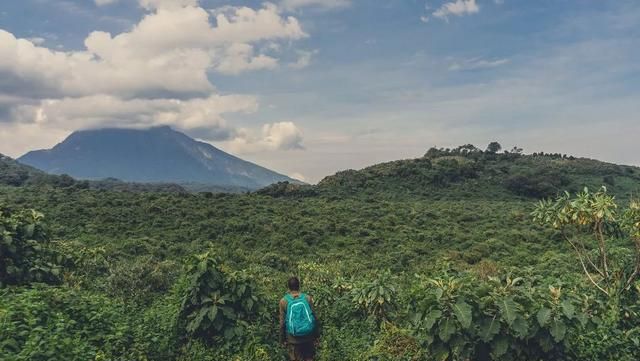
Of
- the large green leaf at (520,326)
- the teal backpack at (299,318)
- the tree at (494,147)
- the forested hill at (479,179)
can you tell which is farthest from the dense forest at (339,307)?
the tree at (494,147)

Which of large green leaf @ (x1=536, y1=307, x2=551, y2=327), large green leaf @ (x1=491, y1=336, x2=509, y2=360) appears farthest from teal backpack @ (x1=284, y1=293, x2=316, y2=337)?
large green leaf @ (x1=536, y1=307, x2=551, y2=327)

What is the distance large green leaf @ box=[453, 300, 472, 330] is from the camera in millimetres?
6111

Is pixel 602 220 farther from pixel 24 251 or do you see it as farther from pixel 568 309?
pixel 24 251

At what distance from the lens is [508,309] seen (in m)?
6.19

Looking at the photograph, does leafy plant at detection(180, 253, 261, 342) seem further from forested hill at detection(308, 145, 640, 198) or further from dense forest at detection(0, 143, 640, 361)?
forested hill at detection(308, 145, 640, 198)

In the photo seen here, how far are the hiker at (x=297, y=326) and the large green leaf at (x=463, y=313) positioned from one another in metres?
2.33

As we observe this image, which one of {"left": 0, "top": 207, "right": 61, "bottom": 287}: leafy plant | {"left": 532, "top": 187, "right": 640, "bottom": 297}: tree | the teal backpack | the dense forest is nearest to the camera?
the dense forest

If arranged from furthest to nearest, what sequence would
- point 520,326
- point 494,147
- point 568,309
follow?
point 494,147, point 568,309, point 520,326

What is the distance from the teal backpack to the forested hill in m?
65.0

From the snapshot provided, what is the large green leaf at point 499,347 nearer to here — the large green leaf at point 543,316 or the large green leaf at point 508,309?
the large green leaf at point 508,309

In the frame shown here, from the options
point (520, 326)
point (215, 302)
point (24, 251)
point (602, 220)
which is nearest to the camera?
point (520, 326)

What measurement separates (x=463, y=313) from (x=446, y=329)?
11.8 inches

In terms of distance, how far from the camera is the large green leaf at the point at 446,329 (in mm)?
6242

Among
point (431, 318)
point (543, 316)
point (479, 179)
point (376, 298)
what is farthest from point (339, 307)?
point (479, 179)
